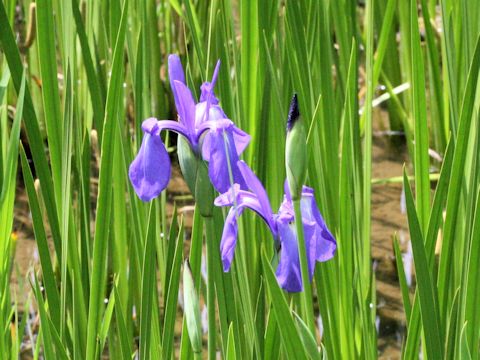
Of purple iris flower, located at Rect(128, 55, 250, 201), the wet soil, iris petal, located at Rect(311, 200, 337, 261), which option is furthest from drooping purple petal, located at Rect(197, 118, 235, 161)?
the wet soil

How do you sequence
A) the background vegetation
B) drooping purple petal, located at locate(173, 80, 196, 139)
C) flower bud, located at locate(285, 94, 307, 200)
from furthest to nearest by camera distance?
the background vegetation → drooping purple petal, located at locate(173, 80, 196, 139) → flower bud, located at locate(285, 94, 307, 200)

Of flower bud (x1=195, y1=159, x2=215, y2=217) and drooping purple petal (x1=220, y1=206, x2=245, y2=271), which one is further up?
flower bud (x1=195, y1=159, x2=215, y2=217)

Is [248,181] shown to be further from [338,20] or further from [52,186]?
[338,20]

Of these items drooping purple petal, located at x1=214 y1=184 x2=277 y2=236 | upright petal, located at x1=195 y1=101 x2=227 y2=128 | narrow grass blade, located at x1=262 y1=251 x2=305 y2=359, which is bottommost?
narrow grass blade, located at x1=262 y1=251 x2=305 y2=359

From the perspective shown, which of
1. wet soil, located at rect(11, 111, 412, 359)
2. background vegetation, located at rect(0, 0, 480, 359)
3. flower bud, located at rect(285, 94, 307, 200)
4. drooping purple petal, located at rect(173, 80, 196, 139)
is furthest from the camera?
wet soil, located at rect(11, 111, 412, 359)

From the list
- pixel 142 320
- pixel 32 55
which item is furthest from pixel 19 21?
pixel 142 320

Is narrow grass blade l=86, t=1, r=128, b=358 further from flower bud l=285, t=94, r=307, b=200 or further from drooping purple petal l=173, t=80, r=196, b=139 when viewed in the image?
flower bud l=285, t=94, r=307, b=200

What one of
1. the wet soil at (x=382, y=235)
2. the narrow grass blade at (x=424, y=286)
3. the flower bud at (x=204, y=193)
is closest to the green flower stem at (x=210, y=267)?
the flower bud at (x=204, y=193)

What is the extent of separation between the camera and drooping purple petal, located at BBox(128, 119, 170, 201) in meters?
0.81

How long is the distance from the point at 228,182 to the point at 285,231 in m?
0.07

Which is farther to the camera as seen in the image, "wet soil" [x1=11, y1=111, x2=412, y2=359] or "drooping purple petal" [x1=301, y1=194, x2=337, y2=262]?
"wet soil" [x1=11, y1=111, x2=412, y2=359]

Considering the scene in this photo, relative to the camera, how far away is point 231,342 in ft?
2.75

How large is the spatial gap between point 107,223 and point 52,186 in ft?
0.39

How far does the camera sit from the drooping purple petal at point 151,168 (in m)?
0.81
